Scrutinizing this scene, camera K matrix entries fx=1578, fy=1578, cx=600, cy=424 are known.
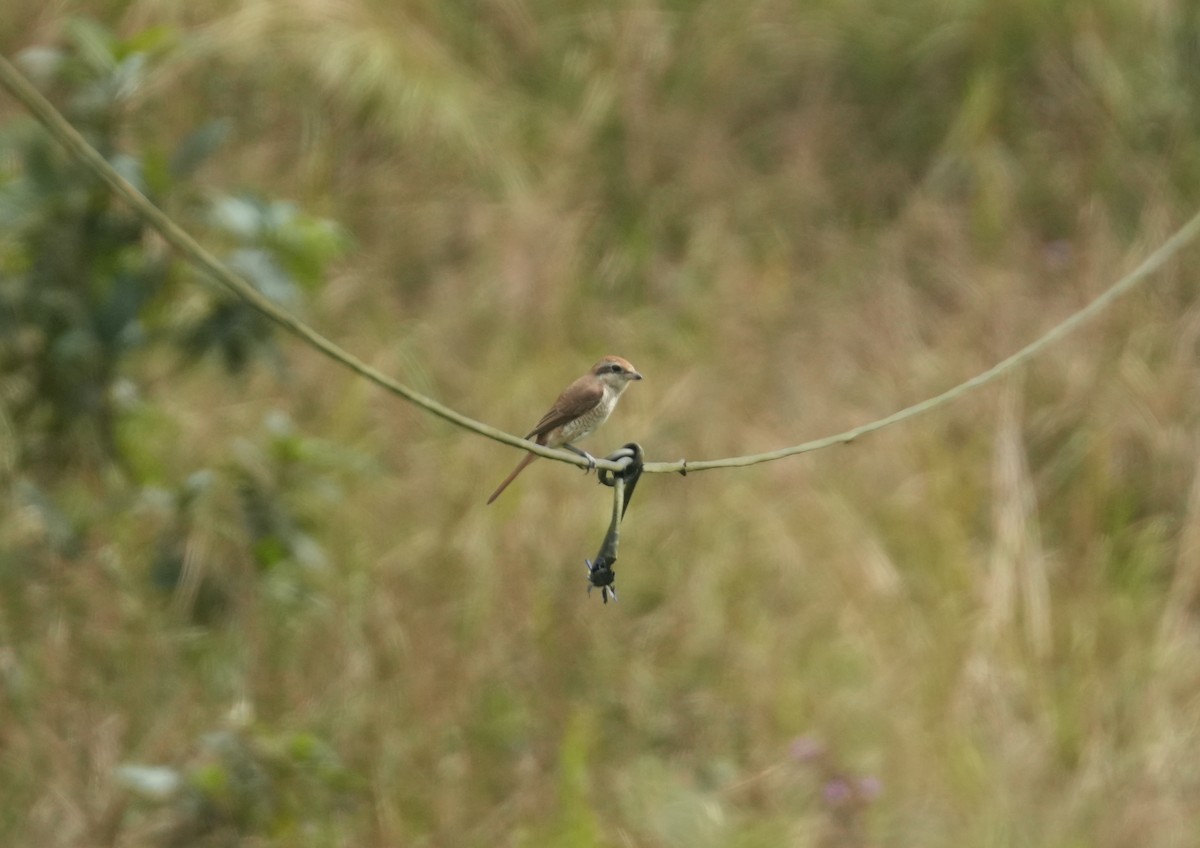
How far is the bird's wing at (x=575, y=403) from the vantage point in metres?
2.52

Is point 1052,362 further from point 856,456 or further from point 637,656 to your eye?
point 637,656

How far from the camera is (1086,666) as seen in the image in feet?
13.8

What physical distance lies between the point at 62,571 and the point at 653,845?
4.36 ft

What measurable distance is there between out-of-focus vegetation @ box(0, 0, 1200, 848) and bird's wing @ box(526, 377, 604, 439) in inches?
26.8

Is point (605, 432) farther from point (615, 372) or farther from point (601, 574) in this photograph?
point (601, 574)

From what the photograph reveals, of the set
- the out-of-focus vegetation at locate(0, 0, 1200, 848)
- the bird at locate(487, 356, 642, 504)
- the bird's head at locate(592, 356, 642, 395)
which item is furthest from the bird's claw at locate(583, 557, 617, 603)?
the out-of-focus vegetation at locate(0, 0, 1200, 848)

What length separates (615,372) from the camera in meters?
2.63

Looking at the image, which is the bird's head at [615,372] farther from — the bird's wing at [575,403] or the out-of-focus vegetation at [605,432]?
the out-of-focus vegetation at [605,432]

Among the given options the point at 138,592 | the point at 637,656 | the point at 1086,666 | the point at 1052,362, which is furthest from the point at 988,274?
the point at 138,592

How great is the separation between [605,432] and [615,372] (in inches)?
72.6

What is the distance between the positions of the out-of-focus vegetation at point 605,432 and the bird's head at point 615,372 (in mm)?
695

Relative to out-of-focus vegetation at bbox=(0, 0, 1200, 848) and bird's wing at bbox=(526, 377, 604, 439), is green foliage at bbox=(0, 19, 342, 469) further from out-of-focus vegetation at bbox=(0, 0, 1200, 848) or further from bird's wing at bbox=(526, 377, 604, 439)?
bird's wing at bbox=(526, 377, 604, 439)

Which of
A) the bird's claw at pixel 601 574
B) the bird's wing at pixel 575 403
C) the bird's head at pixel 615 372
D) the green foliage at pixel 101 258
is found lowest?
the bird's claw at pixel 601 574

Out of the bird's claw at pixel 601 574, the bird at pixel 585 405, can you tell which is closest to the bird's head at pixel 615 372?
the bird at pixel 585 405
